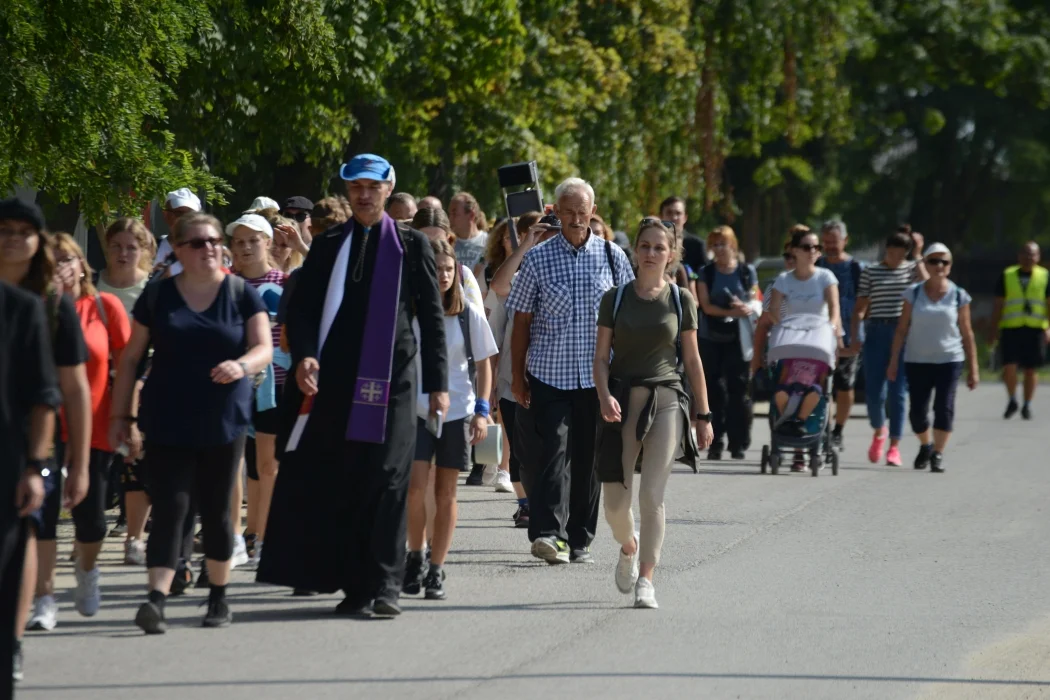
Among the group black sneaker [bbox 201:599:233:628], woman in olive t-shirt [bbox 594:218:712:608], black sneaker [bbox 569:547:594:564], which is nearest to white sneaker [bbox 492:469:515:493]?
black sneaker [bbox 569:547:594:564]

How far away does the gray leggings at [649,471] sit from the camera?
341 inches

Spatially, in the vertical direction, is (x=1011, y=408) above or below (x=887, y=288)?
below

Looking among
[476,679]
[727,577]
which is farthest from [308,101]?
[476,679]

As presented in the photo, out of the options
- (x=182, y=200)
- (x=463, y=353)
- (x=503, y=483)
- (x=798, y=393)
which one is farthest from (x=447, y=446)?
(x=798, y=393)

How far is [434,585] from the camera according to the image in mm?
8883

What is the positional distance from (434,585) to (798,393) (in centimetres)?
694

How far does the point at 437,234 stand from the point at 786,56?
2104cm

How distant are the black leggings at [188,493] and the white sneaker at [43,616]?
1.46 feet

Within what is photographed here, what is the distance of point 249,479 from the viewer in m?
10.1

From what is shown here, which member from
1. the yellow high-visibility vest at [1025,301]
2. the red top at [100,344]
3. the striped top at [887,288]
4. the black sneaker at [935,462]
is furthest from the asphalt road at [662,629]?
the yellow high-visibility vest at [1025,301]

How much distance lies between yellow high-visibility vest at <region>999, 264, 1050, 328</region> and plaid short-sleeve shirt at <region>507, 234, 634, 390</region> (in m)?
13.9

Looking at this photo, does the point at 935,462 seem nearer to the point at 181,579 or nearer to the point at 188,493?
the point at 181,579

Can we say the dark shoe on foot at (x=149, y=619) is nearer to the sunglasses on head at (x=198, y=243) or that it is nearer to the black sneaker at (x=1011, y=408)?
the sunglasses on head at (x=198, y=243)

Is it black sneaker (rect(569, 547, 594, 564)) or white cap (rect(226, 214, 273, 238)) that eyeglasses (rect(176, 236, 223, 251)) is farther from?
black sneaker (rect(569, 547, 594, 564))
